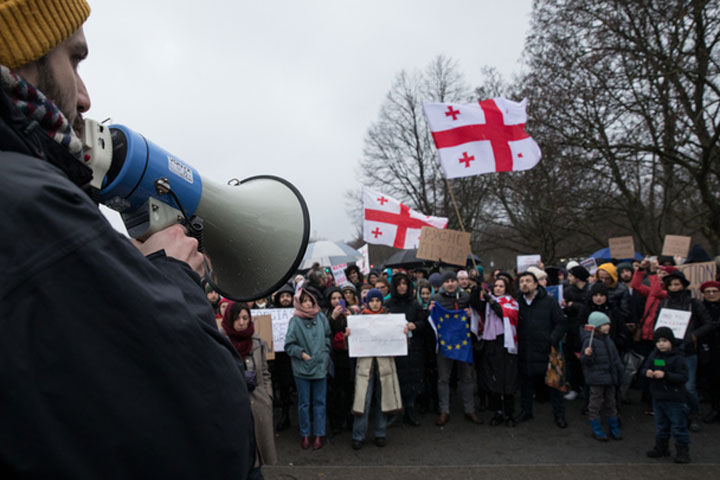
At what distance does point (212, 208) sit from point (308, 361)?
429cm

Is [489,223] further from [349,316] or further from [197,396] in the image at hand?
[197,396]

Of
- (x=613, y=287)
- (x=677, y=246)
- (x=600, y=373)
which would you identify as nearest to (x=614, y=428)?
(x=600, y=373)

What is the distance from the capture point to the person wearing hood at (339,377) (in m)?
6.02

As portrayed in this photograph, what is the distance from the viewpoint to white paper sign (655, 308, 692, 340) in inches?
213

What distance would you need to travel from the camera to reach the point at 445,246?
24.6 ft

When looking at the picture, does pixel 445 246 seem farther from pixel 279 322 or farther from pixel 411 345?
pixel 279 322

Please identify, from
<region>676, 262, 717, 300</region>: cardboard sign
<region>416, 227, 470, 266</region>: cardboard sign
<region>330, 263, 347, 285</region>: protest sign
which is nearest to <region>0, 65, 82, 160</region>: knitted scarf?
<region>416, 227, 470, 266</region>: cardboard sign

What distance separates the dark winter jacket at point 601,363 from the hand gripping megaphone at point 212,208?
502 centimetres

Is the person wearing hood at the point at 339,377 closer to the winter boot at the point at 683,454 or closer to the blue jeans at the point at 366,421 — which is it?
the blue jeans at the point at 366,421

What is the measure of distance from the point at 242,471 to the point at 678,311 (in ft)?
20.3

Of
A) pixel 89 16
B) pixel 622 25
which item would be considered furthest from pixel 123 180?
pixel 622 25

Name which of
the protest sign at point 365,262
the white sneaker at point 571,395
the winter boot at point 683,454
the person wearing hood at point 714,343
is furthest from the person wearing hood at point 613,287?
the protest sign at point 365,262

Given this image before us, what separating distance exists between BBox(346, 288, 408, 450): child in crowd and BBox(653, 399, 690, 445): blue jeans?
261 centimetres

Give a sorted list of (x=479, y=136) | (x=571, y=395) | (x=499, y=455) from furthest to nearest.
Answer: (x=479, y=136), (x=571, y=395), (x=499, y=455)
